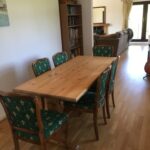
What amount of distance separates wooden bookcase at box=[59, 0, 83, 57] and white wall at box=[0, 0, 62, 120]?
Answer: 0.87 feet

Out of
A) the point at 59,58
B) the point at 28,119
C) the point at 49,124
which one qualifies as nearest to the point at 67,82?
the point at 49,124

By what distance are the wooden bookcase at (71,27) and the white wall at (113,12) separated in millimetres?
5206

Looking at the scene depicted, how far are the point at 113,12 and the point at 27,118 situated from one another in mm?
9184

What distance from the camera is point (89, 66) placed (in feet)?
9.08

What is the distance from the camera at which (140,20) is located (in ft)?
30.6

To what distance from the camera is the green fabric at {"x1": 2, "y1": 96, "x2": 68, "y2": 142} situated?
1.53 meters

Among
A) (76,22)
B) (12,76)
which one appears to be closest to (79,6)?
(76,22)

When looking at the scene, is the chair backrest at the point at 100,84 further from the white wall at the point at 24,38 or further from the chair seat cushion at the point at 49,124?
the white wall at the point at 24,38

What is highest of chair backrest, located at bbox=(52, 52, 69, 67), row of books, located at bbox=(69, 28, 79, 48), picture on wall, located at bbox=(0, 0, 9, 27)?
picture on wall, located at bbox=(0, 0, 9, 27)

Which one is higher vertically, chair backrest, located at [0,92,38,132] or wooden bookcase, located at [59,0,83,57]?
wooden bookcase, located at [59,0,83,57]

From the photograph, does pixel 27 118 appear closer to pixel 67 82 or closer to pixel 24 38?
pixel 67 82

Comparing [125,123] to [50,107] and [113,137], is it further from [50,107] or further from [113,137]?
[50,107]

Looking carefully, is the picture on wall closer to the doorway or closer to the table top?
the table top

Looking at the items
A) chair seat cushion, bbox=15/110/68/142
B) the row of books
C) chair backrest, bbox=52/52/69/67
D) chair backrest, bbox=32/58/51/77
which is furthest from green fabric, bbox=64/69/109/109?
the row of books
